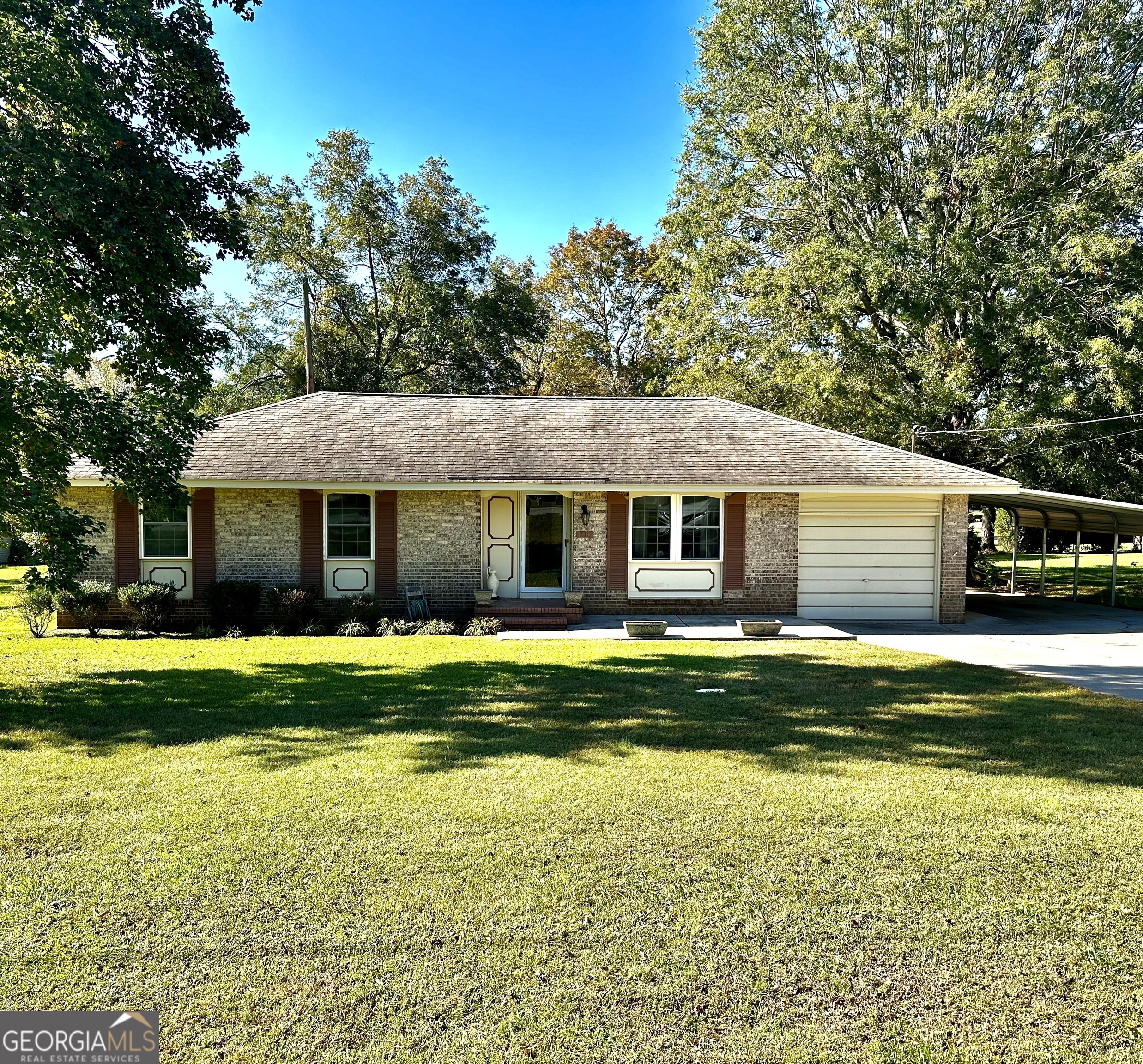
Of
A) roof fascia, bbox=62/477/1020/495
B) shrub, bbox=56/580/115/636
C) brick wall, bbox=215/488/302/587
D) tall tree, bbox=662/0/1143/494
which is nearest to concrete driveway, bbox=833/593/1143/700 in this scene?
roof fascia, bbox=62/477/1020/495

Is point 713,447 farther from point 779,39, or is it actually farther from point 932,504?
point 779,39

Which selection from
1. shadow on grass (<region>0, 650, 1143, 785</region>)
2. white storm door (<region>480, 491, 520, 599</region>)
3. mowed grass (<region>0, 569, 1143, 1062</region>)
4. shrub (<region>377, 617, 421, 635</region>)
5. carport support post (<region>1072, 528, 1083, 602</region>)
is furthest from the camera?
carport support post (<region>1072, 528, 1083, 602</region>)

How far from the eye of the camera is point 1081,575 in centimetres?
2569

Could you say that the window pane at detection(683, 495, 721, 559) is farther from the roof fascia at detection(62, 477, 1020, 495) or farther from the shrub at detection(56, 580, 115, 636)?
the shrub at detection(56, 580, 115, 636)

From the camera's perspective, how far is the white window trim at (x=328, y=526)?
552 inches

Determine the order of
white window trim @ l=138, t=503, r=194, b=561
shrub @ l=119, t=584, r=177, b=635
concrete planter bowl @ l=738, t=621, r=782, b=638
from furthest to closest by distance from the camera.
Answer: white window trim @ l=138, t=503, r=194, b=561 < shrub @ l=119, t=584, r=177, b=635 < concrete planter bowl @ l=738, t=621, r=782, b=638

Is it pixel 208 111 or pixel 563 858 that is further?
pixel 208 111

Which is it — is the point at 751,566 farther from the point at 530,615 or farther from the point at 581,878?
the point at 581,878

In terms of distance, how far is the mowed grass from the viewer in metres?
2.84

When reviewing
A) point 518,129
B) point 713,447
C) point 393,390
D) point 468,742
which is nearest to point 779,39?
point 518,129

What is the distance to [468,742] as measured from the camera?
20.7 feet

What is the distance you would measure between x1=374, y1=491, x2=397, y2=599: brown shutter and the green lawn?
18.5 metres

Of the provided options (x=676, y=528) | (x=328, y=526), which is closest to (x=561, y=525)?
(x=676, y=528)

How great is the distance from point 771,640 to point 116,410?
1038 cm
